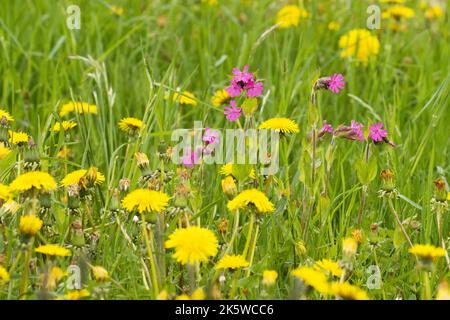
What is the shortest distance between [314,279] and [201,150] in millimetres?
618

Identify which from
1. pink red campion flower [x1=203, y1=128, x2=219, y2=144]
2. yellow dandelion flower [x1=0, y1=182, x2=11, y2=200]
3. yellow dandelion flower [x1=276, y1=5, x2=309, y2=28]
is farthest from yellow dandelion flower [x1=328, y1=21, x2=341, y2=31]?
yellow dandelion flower [x1=0, y1=182, x2=11, y2=200]

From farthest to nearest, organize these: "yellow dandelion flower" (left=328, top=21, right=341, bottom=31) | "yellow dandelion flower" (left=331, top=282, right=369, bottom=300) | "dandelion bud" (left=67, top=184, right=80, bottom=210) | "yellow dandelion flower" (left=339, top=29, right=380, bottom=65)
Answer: "yellow dandelion flower" (left=328, top=21, right=341, bottom=31) < "yellow dandelion flower" (left=339, top=29, right=380, bottom=65) < "dandelion bud" (left=67, top=184, right=80, bottom=210) < "yellow dandelion flower" (left=331, top=282, right=369, bottom=300)

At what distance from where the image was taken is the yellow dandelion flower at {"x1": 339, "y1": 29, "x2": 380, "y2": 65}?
122 inches

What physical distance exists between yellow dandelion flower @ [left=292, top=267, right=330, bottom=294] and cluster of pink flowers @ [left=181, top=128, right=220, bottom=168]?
55 cm

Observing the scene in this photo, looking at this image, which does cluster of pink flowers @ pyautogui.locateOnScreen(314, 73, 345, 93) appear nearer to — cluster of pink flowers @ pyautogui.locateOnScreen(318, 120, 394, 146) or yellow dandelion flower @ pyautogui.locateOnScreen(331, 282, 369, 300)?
cluster of pink flowers @ pyautogui.locateOnScreen(318, 120, 394, 146)

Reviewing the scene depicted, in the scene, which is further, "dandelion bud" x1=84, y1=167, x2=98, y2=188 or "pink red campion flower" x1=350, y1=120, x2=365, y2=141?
"pink red campion flower" x1=350, y1=120, x2=365, y2=141

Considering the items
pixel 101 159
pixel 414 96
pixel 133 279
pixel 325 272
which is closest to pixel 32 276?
pixel 133 279

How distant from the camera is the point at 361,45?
3141mm

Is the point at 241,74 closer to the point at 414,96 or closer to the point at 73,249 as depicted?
the point at 73,249

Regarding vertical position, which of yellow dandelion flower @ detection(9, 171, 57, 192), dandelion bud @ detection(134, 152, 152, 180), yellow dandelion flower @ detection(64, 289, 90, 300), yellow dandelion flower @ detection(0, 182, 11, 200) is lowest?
yellow dandelion flower @ detection(64, 289, 90, 300)

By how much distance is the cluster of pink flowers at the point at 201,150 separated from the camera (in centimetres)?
196

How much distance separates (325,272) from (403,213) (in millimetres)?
579

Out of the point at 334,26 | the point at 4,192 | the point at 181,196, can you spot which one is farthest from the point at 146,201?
the point at 334,26

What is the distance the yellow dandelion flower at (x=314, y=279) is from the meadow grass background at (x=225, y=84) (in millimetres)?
174
